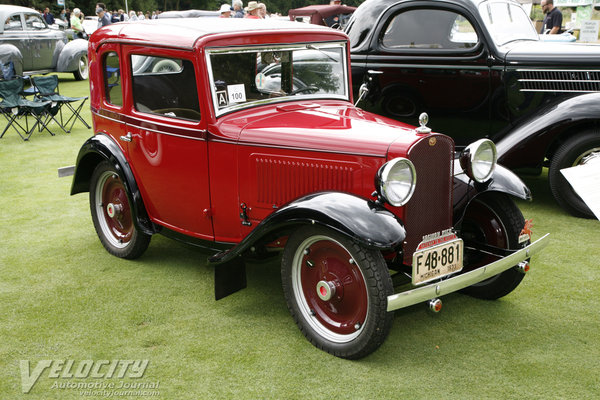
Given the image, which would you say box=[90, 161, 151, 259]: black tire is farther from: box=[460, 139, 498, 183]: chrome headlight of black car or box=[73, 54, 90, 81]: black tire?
box=[73, 54, 90, 81]: black tire

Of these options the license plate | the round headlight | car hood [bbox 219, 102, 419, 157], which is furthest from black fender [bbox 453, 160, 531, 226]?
the round headlight

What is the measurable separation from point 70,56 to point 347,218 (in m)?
14.3

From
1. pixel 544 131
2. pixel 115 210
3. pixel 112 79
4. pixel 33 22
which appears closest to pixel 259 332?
pixel 115 210

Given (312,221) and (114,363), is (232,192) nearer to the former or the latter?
(312,221)

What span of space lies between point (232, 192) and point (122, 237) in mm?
1452

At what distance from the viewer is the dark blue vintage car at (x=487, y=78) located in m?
5.50

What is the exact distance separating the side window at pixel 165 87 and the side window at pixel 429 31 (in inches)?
127

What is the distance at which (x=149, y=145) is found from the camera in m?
4.12

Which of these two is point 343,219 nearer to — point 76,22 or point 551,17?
point 551,17

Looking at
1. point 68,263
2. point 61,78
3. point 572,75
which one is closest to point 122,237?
point 68,263

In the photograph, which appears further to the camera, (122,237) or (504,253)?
(122,237)

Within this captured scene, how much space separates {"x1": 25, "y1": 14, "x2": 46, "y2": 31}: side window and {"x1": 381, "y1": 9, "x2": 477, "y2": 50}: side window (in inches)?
454

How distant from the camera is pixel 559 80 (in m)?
5.80

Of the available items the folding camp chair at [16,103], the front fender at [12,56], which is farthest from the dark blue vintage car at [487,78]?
the front fender at [12,56]
